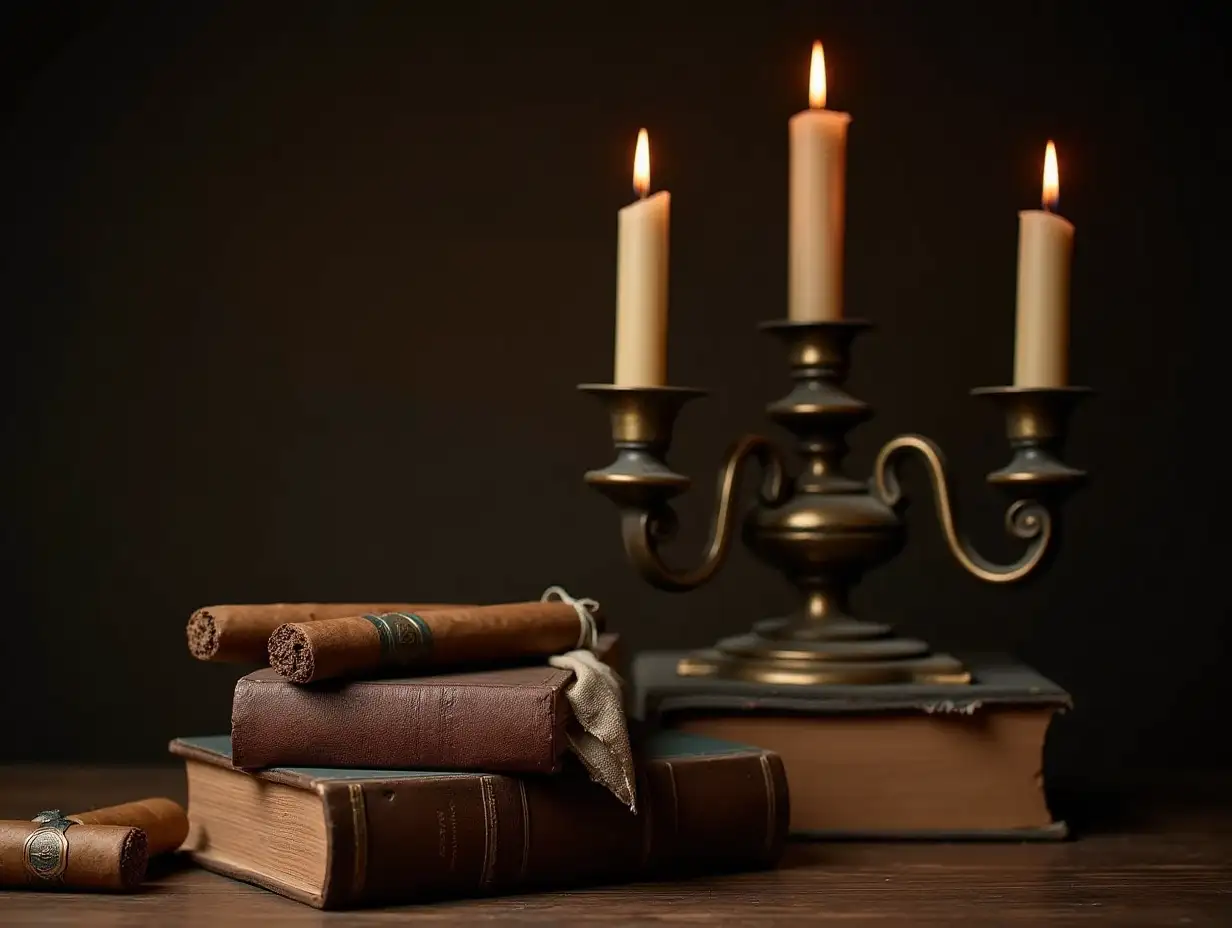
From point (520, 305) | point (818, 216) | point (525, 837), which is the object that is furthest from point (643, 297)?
point (520, 305)

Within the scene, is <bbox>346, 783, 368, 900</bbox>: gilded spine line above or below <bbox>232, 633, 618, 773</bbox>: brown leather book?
below

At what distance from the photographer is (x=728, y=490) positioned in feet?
4.36

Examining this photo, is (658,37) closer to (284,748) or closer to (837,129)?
(837,129)

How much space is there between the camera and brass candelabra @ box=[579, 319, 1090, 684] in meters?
1.27

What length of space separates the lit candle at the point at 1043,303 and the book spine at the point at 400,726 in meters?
0.46

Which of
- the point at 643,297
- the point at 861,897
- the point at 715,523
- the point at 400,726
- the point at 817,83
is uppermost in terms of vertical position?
the point at 817,83

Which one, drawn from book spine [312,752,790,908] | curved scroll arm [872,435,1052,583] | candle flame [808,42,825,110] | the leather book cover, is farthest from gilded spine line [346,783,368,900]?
candle flame [808,42,825,110]

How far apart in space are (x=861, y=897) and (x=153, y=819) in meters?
0.46

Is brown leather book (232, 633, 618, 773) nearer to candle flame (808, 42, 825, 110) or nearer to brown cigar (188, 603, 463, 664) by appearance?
brown cigar (188, 603, 463, 664)

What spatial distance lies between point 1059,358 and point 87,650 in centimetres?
103

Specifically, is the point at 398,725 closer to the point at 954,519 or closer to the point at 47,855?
the point at 47,855

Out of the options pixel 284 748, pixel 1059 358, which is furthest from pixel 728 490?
pixel 284 748

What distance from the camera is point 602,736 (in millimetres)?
1088

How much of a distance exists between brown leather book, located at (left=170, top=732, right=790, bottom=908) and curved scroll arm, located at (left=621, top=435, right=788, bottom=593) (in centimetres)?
14
